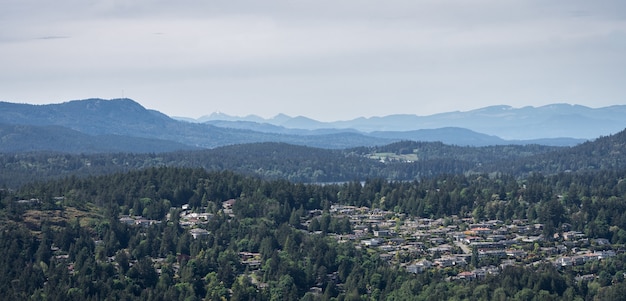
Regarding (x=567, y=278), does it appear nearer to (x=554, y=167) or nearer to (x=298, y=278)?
(x=298, y=278)

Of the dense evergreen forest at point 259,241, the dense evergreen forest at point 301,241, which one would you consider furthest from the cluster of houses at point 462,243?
the dense evergreen forest at point 259,241

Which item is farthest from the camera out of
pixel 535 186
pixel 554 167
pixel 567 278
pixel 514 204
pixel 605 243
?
pixel 554 167

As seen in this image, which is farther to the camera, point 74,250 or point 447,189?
point 447,189

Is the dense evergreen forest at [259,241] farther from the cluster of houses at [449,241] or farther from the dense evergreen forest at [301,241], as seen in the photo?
the cluster of houses at [449,241]

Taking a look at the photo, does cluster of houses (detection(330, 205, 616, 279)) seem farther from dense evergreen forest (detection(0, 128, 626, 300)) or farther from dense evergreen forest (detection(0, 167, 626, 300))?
dense evergreen forest (detection(0, 167, 626, 300))

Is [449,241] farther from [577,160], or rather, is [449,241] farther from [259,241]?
[577,160]

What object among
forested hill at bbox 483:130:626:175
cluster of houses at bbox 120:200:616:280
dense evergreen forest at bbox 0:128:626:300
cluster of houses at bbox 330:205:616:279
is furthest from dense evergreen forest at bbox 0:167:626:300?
forested hill at bbox 483:130:626:175

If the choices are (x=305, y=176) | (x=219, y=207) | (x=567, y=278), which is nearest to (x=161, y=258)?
(x=219, y=207)

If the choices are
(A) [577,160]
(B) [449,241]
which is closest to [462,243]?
(B) [449,241]
